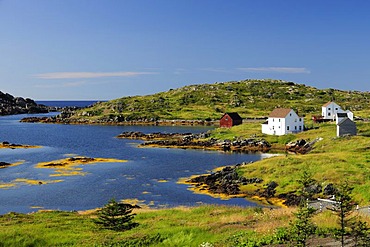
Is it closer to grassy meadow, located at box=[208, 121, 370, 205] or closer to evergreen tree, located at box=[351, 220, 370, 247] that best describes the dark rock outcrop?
grassy meadow, located at box=[208, 121, 370, 205]

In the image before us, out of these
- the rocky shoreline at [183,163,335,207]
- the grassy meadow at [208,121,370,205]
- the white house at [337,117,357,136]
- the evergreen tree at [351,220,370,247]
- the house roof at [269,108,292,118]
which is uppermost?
the house roof at [269,108,292,118]

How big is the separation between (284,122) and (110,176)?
2208 inches

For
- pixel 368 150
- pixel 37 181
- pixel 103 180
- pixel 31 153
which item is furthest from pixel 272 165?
pixel 31 153

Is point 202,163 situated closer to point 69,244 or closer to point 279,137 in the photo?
point 279,137

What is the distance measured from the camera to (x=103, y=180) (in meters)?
71.1

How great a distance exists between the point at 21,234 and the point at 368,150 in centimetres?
6360

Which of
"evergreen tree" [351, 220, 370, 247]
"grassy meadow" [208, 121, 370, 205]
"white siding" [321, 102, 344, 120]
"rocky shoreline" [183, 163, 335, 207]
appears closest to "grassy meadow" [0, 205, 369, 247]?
"evergreen tree" [351, 220, 370, 247]

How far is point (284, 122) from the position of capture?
114 metres

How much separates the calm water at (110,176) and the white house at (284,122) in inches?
839

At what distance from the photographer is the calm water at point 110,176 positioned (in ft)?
185

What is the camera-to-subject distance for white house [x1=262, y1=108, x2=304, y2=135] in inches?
4488

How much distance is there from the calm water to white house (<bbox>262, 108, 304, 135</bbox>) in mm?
21317

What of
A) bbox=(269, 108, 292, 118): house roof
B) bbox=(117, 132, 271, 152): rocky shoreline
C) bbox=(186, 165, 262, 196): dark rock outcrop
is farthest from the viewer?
bbox=(269, 108, 292, 118): house roof

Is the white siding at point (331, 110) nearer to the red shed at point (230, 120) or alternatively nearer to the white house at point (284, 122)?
the red shed at point (230, 120)
